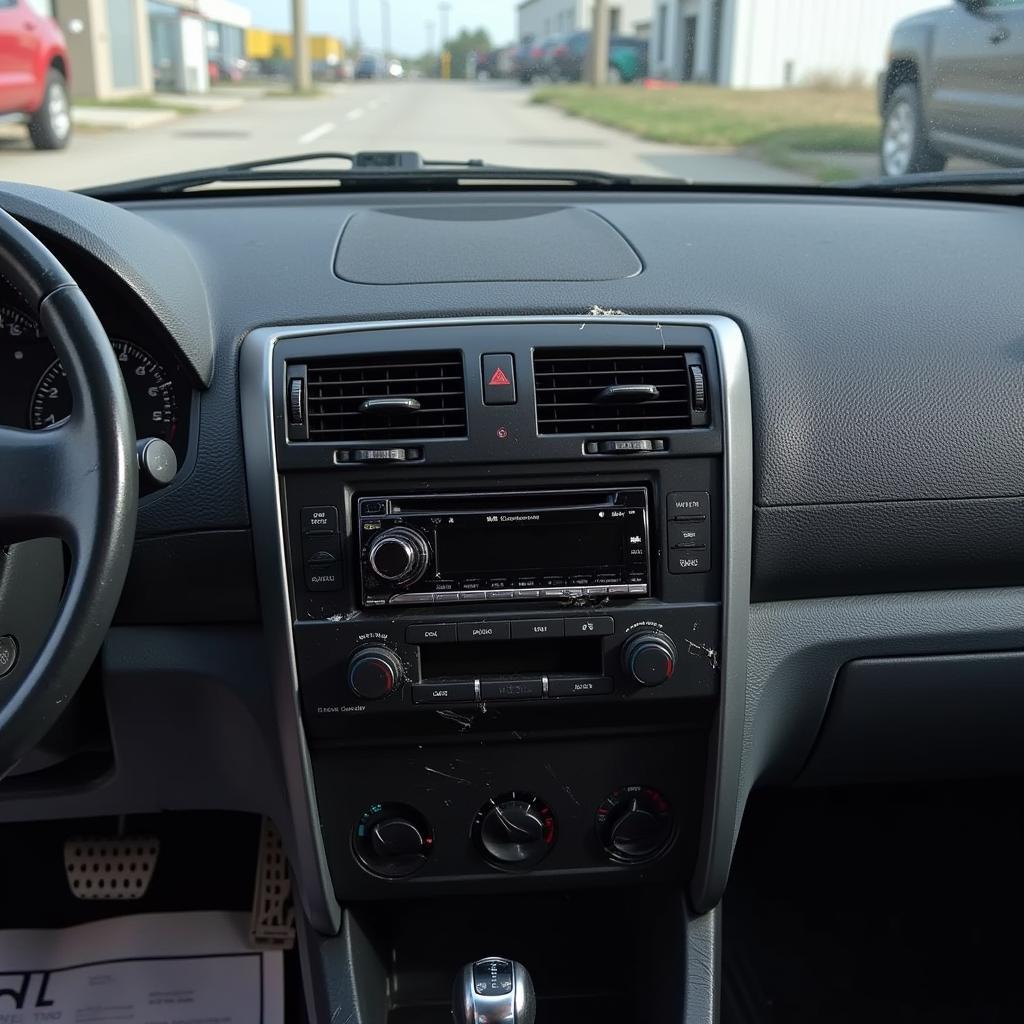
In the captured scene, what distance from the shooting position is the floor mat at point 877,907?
2383mm

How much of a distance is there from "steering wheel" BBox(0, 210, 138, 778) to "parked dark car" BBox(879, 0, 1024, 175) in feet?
5.66

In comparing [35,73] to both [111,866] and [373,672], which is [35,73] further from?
[373,672]

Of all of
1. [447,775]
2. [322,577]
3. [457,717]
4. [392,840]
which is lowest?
[392,840]

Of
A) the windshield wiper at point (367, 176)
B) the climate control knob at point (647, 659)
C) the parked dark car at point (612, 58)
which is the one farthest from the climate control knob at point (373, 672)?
the parked dark car at point (612, 58)

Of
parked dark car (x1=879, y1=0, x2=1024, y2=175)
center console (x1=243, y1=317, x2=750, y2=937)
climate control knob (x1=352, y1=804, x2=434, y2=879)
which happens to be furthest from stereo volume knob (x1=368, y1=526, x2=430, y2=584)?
parked dark car (x1=879, y1=0, x2=1024, y2=175)

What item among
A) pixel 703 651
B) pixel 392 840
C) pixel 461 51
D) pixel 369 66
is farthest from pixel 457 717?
pixel 369 66

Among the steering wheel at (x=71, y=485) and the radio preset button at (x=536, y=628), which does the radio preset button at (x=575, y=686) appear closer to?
the radio preset button at (x=536, y=628)

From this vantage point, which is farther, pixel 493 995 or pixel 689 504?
pixel 493 995

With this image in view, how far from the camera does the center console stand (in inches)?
61.6

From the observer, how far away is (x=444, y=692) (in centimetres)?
162

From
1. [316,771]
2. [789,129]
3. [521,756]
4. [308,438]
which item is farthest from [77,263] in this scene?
[789,129]

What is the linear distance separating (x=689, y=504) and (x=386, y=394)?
0.46m

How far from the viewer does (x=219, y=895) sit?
2.40 meters

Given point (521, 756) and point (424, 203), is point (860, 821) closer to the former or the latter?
point (521, 756)
